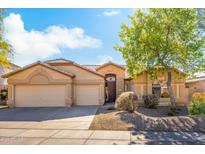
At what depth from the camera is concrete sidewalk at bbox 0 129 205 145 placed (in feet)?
23.1

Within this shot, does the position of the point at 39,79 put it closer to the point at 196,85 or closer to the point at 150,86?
A: the point at 150,86

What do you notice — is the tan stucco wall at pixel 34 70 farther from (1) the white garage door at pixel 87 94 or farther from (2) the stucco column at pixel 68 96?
(1) the white garage door at pixel 87 94

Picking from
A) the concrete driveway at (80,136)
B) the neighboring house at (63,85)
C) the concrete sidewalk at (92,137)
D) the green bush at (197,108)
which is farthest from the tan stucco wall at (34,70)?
the green bush at (197,108)

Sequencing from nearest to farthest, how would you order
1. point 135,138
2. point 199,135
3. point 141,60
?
point 135,138
point 199,135
point 141,60

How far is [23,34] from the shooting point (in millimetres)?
11719

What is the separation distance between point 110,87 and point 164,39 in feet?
31.0

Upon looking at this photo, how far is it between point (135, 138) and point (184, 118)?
309 centimetres

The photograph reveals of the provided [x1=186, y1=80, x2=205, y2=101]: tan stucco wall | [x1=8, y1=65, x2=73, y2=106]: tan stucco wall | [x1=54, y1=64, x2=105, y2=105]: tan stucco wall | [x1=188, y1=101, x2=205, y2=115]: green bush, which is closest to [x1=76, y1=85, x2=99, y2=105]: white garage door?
[x1=54, y1=64, x2=105, y2=105]: tan stucco wall

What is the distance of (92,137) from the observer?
7598 mm

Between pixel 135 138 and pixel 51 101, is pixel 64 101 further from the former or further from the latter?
pixel 135 138

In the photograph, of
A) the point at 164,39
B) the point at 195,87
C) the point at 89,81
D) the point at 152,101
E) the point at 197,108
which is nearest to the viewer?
the point at 197,108

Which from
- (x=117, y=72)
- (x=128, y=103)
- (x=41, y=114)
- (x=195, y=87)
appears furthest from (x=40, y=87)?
(x=195, y=87)

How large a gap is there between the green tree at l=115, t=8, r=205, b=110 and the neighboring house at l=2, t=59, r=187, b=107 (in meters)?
2.85
